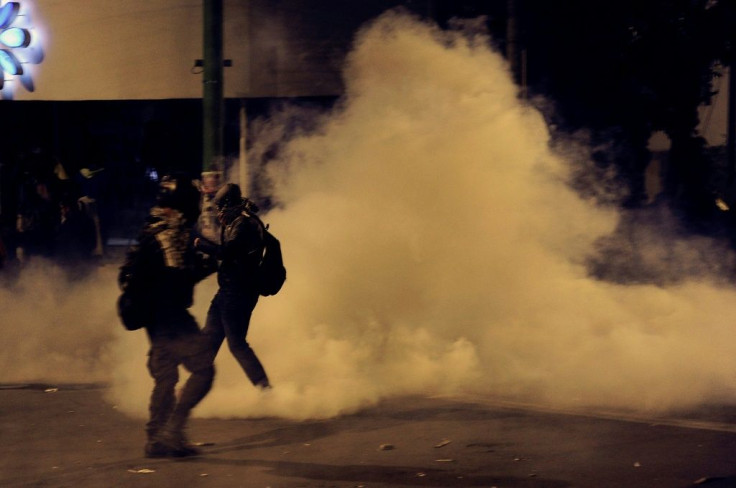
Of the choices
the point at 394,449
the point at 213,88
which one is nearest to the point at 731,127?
the point at 213,88

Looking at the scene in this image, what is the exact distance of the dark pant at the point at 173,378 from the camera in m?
6.80

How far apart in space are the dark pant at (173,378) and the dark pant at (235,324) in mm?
635

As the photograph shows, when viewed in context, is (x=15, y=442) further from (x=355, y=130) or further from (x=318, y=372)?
(x=355, y=130)

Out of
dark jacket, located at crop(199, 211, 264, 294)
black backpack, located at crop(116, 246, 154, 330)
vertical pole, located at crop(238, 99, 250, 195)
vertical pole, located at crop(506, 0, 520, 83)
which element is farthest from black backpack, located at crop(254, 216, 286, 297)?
vertical pole, located at crop(238, 99, 250, 195)

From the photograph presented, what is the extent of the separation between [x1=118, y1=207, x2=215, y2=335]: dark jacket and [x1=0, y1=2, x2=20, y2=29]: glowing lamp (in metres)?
10.6

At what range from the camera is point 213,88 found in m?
10.5

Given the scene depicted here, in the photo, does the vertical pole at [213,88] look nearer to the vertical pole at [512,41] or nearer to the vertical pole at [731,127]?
the vertical pole at [512,41]

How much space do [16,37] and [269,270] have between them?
32.9ft

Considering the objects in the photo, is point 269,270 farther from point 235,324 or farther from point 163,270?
point 163,270

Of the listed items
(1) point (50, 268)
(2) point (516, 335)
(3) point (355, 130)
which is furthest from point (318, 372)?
(1) point (50, 268)

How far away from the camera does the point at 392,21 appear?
13500mm

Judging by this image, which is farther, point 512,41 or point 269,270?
point 512,41

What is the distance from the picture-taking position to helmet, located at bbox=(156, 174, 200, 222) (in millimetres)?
6707

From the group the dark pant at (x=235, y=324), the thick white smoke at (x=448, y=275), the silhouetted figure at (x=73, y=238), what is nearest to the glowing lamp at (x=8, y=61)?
the silhouetted figure at (x=73, y=238)
